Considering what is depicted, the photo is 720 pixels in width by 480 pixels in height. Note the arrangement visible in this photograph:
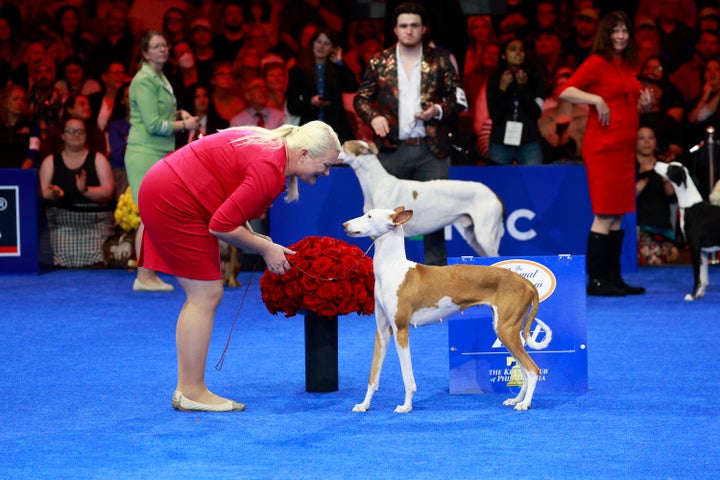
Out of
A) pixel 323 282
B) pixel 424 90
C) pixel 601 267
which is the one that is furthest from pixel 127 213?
pixel 323 282

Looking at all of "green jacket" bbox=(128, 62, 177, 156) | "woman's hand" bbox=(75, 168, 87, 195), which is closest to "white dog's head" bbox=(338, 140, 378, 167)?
"green jacket" bbox=(128, 62, 177, 156)

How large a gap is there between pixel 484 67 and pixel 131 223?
3137 mm

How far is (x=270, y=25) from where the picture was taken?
10250 millimetres

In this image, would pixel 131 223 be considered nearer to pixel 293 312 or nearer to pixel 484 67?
pixel 484 67

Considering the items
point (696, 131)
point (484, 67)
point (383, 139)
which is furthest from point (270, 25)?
point (696, 131)

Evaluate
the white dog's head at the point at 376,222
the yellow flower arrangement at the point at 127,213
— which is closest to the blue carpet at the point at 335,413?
the white dog's head at the point at 376,222

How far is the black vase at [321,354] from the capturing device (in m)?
4.88

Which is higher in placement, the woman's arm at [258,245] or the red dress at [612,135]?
the red dress at [612,135]

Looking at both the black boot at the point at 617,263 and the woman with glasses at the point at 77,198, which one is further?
the woman with glasses at the point at 77,198

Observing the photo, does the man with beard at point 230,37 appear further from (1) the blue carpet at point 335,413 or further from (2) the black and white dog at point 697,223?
(2) the black and white dog at point 697,223

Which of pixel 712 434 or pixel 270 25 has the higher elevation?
pixel 270 25

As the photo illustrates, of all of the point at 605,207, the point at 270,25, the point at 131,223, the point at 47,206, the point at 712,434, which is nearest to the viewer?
the point at 712,434

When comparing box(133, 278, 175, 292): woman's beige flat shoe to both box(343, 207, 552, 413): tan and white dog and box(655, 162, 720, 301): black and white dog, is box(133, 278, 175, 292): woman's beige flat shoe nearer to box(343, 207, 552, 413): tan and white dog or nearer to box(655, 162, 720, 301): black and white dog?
box(655, 162, 720, 301): black and white dog

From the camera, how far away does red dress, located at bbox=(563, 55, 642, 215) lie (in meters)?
7.46
